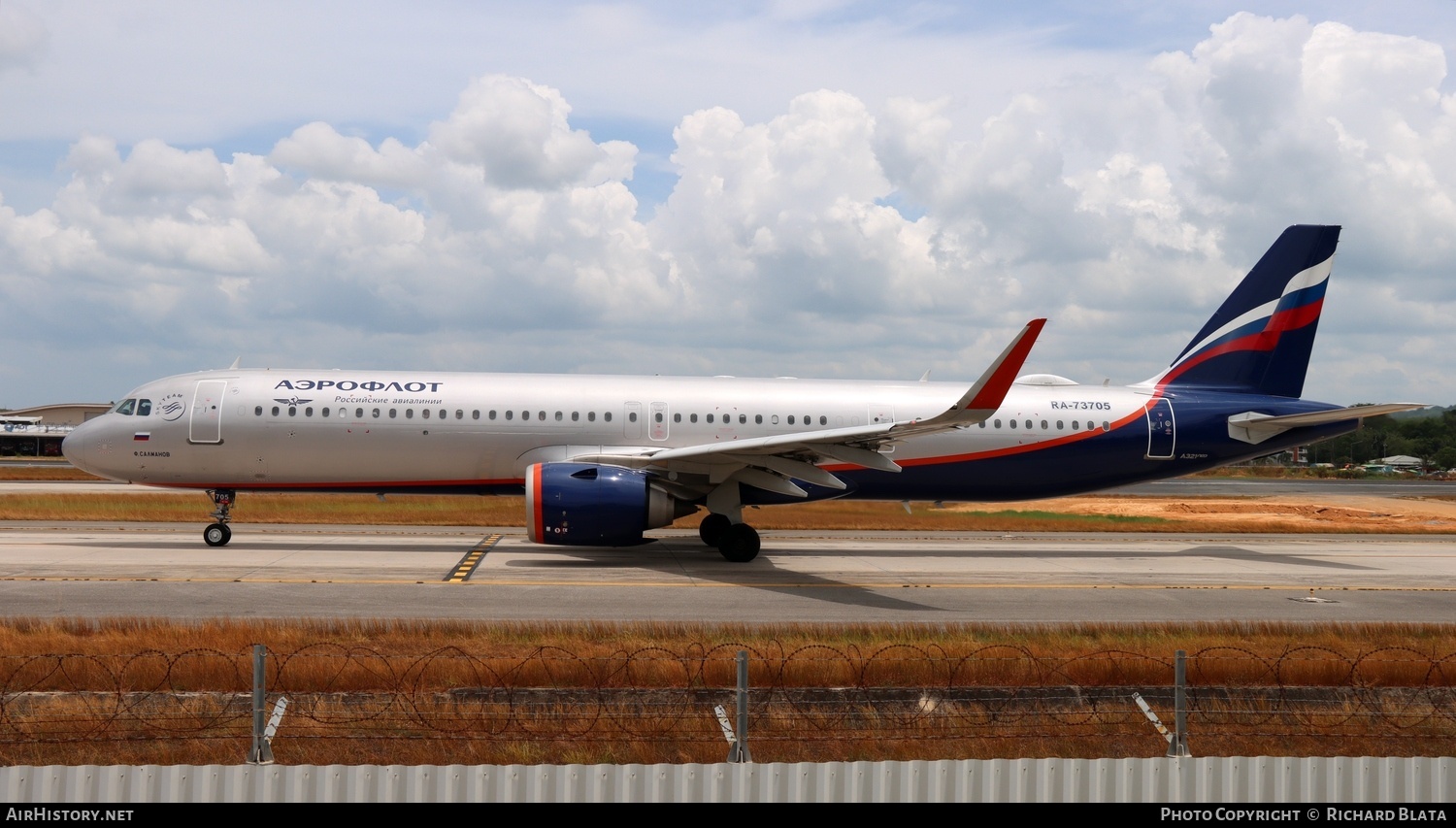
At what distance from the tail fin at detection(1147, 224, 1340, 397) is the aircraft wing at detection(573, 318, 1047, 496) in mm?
8854

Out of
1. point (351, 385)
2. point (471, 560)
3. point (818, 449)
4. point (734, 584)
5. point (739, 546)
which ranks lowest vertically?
point (734, 584)

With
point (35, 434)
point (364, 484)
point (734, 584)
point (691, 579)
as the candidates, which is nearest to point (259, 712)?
point (734, 584)

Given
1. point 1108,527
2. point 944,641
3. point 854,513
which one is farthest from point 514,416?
point 1108,527

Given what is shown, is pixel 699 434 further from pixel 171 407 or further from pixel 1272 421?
pixel 1272 421

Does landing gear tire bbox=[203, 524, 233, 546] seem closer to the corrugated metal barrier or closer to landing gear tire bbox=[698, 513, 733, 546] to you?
landing gear tire bbox=[698, 513, 733, 546]

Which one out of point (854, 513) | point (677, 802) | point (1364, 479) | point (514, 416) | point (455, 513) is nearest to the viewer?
point (677, 802)

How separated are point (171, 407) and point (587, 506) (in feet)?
31.8

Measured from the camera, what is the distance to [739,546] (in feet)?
76.5

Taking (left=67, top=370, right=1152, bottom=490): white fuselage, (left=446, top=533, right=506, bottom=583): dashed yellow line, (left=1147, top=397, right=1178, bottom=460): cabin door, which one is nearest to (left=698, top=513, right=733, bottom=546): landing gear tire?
(left=67, top=370, right=1152, bottom=490): white fuselage

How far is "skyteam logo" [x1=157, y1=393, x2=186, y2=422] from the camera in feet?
78.7

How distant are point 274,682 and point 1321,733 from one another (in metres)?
9.84

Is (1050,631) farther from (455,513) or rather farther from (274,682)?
(455,513)

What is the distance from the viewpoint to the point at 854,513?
37562mm

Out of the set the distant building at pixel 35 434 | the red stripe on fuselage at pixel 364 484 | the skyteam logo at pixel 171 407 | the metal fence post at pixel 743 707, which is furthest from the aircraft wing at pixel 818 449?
the distant building at pixel 35 434
